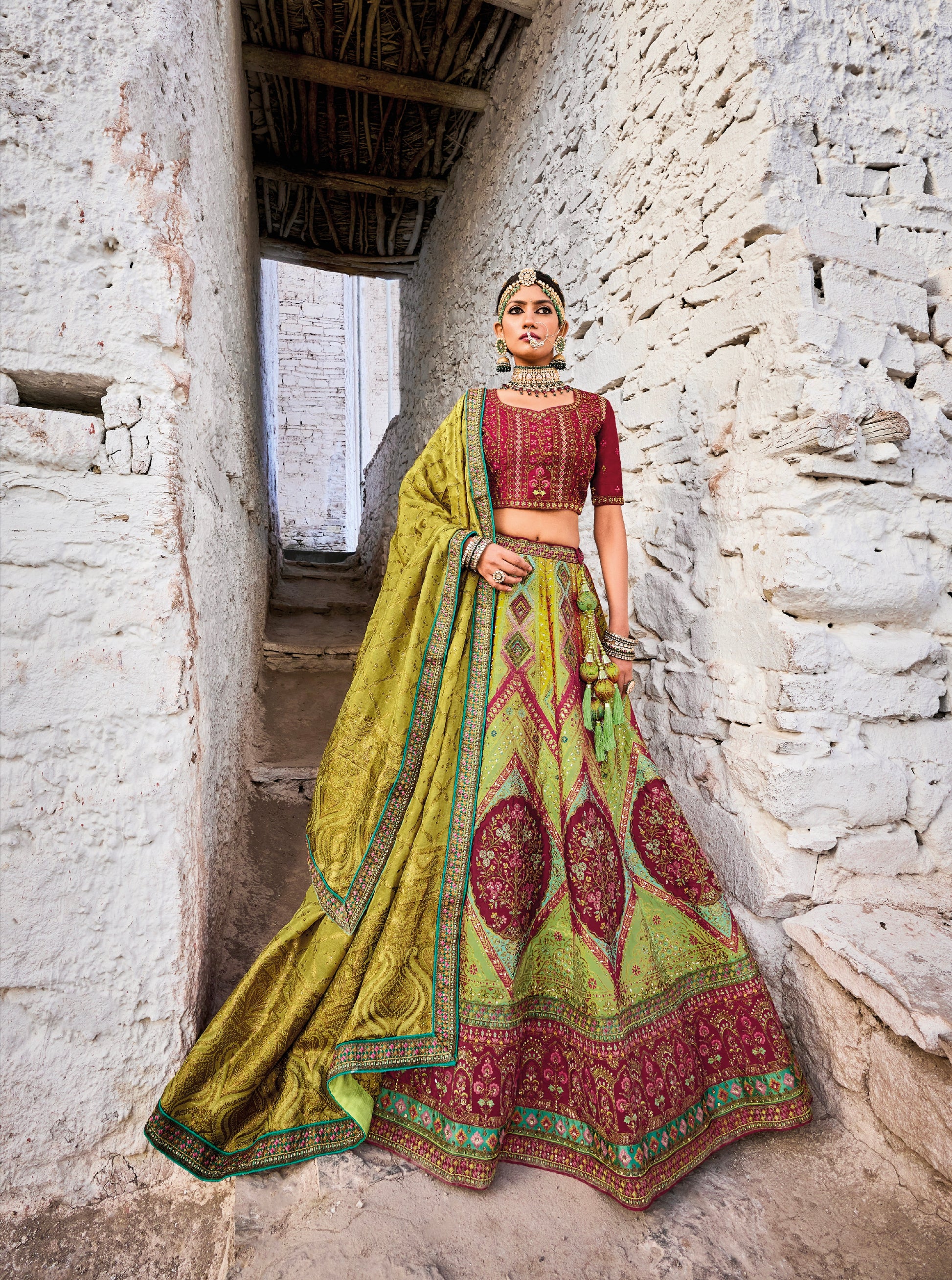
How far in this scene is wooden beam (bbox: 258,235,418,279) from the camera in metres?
4.92

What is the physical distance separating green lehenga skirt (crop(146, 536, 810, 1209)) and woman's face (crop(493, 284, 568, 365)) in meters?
0.50

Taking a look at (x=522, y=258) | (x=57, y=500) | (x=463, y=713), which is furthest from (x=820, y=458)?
(x=522, y=258)

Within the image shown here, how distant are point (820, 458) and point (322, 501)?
8.82 meters

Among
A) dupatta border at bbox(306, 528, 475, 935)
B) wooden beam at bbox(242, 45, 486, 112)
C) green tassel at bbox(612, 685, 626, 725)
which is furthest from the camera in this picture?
wooden beam at bbox(242, 45, 486, 112)

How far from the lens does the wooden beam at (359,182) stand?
4062mm

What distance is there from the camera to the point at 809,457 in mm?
1612

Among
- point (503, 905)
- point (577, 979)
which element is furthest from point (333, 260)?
point (577, 979)

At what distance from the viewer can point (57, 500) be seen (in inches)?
54.0

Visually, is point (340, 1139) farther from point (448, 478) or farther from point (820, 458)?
point (820, 458)

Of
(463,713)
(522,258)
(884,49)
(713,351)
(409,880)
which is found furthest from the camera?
(522,258)

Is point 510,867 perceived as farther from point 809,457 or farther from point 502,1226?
point 809,457

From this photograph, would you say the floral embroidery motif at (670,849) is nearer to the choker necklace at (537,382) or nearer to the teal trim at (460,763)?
the teal trim at (460,763)

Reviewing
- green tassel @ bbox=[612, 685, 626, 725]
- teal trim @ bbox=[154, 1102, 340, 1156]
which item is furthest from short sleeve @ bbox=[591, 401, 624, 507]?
teal trim @ bbox=[154, 1102, 340, 1156]

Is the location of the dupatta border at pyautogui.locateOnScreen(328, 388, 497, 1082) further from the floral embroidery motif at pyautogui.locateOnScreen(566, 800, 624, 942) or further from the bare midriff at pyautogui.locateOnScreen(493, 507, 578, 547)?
the floral embroidery motif at pyautogui.locateOnScreen(566, 800, 624, 942)
